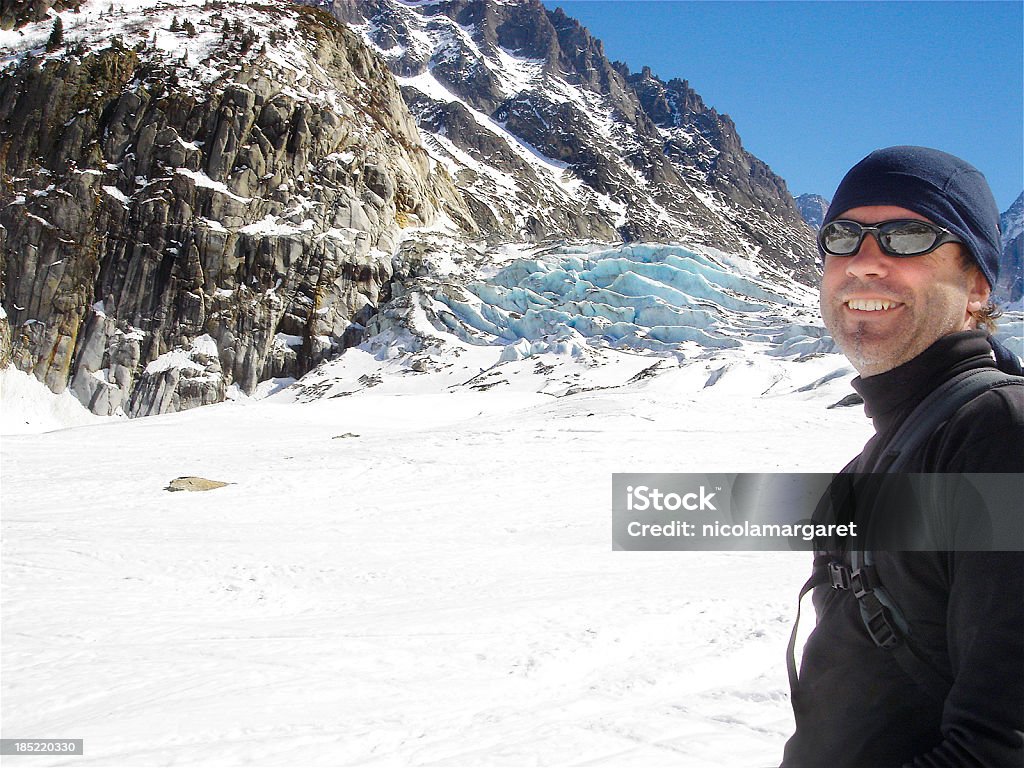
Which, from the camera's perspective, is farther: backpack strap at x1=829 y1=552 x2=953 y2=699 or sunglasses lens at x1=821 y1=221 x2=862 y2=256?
sunglasses lens at x1=821 y1=221 x2=862 y2=256

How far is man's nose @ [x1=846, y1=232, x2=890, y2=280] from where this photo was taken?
1.65 metres

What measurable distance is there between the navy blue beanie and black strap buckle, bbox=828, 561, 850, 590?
781 mm

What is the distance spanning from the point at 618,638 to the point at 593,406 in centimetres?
1655

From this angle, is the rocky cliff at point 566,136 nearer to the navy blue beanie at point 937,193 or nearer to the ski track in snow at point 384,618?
the ski track in snow at point 384,618

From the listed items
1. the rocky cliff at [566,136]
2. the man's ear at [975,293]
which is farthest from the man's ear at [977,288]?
the rocky cliff at [566,136]

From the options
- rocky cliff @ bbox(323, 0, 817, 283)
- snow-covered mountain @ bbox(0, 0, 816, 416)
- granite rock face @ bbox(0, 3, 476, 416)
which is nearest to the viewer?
snow-covered mountain @ bbox(0, 0, 816, 416)

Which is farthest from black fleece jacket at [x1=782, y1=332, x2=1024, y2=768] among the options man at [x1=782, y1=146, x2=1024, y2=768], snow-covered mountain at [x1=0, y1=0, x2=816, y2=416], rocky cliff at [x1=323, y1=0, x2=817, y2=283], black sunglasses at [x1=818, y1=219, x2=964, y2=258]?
rocky cliff at [x1=323, y1=0, x2=817, y2=283]

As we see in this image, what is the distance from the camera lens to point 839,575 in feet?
5.25

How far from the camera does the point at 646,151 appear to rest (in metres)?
132

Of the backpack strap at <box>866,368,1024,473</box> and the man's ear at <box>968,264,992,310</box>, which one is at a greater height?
the man's ear at <box>968,264,992,310</box>

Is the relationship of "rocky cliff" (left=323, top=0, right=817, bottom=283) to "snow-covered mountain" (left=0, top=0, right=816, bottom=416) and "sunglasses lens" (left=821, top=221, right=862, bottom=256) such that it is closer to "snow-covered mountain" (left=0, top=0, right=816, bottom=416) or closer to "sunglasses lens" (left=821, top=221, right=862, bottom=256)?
"snow-covered mountain" (left=0, top=0, right=816, bottom=416)

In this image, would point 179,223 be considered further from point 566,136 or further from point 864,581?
point 566,136

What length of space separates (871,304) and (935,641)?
799 millimetres

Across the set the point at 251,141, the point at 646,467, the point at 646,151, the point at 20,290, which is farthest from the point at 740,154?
the point at 646,467
